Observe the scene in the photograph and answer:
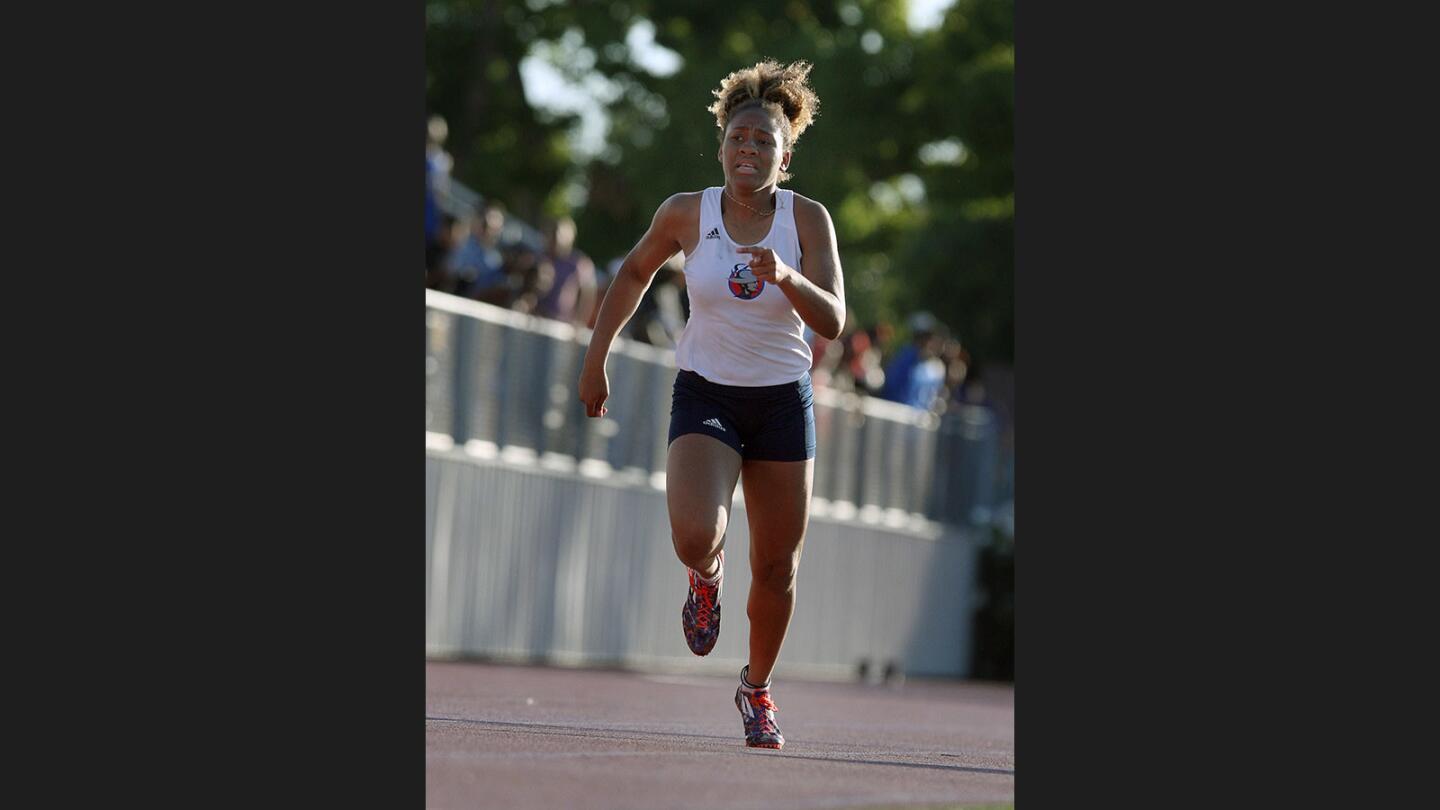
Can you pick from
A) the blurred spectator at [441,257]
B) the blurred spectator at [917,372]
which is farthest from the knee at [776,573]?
the blurred spectator at [917,372]

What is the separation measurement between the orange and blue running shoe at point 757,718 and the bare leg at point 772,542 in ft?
0.19

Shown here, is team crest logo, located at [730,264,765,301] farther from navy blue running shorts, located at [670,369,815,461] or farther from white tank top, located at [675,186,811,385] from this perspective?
navy blue running shorts, located at [670,369,815,461]

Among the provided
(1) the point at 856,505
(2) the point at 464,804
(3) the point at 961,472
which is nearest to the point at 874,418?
(1) the point at 856,505

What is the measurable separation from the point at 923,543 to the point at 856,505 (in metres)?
1.83

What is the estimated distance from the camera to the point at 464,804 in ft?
22.1

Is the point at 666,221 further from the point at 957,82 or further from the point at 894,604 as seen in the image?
the point at 894,604

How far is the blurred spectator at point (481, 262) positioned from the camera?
1675cm

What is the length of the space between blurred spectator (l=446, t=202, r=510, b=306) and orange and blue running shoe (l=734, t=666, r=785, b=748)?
26.3 feet

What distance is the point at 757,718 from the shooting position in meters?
9.14

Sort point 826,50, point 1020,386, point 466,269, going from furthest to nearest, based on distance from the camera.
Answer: point 826,50 < point 466,269 < point 1020,386

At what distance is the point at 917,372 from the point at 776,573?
14631 millimetres

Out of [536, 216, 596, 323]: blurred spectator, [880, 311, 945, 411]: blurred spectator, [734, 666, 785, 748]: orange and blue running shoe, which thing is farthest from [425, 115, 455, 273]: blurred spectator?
[880, 311, 945, 411]: blurred spectator

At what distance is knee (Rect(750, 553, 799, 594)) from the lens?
356 inches

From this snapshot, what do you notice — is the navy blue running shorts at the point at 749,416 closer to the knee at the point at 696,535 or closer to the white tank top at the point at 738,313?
the white tank top at the point at 738,313
